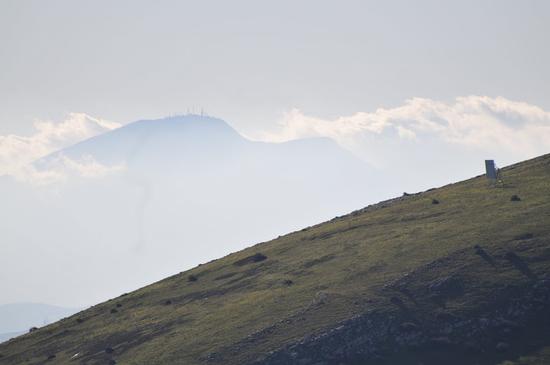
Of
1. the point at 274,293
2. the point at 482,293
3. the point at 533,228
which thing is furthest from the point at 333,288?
the point at 533,228

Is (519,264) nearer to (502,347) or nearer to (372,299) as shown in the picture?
(502,347)

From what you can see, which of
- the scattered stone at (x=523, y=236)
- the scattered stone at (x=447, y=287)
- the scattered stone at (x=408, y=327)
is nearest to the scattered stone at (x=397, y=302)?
the scattered stone at (x=408, y=327)

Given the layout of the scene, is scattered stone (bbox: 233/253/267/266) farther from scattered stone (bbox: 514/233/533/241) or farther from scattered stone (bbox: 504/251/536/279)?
scattered stone (bbox: 504/251/536/279)

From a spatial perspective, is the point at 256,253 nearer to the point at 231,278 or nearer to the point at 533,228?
the point at 231,278

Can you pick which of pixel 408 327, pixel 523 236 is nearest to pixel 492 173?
pixel 523 236

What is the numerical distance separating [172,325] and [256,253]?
1324 inches

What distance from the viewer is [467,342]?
80.8 meters

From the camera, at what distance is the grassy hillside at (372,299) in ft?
272

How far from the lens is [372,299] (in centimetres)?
9100

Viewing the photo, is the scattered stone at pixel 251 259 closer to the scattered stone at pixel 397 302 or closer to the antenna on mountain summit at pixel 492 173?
the antenna on mountain summit at pixel 492 173

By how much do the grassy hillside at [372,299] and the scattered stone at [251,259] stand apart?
43cm

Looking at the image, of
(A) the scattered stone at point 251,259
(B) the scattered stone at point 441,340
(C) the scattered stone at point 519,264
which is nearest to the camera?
(B) the scattered stone at point 441,340

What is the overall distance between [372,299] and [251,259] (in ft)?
152

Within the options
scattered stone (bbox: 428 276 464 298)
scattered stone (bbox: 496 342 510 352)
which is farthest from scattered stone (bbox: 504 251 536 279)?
scattered stone (bbox: 496 342 510 352)
